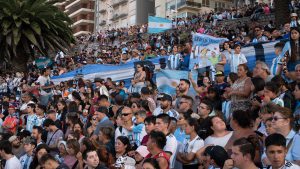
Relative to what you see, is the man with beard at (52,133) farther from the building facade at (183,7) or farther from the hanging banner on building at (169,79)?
the building facade at (183,7)

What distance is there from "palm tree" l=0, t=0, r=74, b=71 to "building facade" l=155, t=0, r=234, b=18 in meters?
24.2

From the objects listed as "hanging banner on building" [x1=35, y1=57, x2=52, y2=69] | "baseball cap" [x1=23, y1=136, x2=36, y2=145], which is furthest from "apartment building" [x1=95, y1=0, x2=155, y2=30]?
"baseball cap" [x1=23, y1=136, x2=36, y2=145]

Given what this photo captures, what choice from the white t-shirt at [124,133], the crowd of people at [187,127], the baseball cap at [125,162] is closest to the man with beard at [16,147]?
the crowd of people at [187,127]

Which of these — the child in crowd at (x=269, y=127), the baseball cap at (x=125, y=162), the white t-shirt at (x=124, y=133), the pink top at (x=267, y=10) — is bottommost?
the baseball cap at (x=125, y=162)

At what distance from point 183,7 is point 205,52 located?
43.0 metres

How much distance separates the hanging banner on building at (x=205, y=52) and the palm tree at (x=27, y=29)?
17.8 m

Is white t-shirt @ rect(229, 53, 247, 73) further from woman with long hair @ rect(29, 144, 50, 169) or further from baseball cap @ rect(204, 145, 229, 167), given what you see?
baseball cap @ rect(204, 145, 229, 167)

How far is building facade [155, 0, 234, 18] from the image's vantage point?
53531 mm

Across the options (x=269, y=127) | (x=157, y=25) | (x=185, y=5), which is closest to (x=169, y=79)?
(x=269, y=127)

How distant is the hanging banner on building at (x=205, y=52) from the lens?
438 inches

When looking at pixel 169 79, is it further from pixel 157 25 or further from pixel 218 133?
pixel 157 25

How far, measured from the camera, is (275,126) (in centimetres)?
527

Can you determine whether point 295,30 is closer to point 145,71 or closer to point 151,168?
point 145,71

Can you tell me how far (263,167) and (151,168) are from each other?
1212mm
